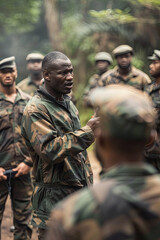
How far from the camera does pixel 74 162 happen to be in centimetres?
352

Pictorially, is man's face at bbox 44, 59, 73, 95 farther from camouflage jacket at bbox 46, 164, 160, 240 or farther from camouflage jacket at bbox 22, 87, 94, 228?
camouflage jacket at bbox 46, 164, 160, 240

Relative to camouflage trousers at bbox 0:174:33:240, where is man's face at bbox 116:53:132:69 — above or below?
above

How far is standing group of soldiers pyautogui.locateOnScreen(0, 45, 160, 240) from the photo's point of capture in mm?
1569

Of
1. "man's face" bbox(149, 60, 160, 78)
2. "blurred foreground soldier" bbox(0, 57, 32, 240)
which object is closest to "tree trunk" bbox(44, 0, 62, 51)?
"man's face" bbox(149, 60, 160, 78)

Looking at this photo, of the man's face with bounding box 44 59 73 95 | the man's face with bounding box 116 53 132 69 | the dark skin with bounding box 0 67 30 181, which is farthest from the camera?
the man's face with bounding box 116 53 132 69

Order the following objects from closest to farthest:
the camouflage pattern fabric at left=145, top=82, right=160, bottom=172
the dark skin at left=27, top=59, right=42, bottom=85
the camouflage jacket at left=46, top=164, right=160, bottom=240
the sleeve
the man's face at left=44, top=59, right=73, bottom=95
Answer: the camouflage jacket at left=46, top=164, right=160, bottom=240 → the sleeve → the man's face at left=44, top=59, right=73, bottom=95 → the camouflage pattern fabric at left=145, top=82, right=160, bottom=172 → the dark skin at left=27, top=59, right=42, bottom=85

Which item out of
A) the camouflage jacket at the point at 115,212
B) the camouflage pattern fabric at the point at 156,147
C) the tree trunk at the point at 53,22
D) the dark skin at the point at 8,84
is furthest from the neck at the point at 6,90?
the tree trunk at the point at 53,22

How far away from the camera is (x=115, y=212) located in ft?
5.02

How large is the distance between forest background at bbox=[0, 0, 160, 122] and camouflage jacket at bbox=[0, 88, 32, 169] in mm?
6104

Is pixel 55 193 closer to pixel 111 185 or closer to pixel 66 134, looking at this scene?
pixel 66 134

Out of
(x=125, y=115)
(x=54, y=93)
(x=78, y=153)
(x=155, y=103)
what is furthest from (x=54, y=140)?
(x=155, y=103)

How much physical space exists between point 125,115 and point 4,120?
360 cm

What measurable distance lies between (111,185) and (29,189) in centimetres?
375

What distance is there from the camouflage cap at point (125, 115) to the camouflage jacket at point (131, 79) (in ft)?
19.3
